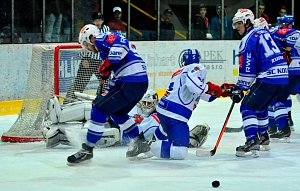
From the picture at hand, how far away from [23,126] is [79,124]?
78cm

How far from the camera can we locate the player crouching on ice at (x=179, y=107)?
6.17m

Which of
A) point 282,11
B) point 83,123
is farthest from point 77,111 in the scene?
point 282,11

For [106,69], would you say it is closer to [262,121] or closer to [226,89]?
[226,89]

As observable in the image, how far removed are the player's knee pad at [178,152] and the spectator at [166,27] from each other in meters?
6.37

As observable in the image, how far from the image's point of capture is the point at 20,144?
7.33m

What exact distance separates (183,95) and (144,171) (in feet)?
2.45

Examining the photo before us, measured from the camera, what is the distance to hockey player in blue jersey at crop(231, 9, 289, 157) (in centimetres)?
644

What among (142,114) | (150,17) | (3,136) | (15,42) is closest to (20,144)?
(3,136)

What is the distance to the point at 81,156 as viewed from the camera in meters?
6.07

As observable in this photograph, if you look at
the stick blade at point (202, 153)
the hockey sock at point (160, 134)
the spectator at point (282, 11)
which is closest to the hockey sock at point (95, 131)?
the hockey sock at point (160, 134)

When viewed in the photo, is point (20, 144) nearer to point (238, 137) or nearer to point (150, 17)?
point (238, 137)

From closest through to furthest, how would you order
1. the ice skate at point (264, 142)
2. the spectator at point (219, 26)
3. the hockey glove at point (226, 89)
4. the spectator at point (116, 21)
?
the hockey glove at point (226, 89) → the ice skate at point (264, 142) → the spectator at point (116, 21) → the spectator at point (219, 26)

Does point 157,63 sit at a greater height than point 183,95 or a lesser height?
greater

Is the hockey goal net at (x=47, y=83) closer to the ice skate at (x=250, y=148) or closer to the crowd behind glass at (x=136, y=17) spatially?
the ice skate at (x=250, y=148)
